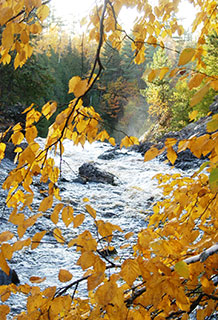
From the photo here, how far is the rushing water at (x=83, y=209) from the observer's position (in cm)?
300

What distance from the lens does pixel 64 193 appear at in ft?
17.7

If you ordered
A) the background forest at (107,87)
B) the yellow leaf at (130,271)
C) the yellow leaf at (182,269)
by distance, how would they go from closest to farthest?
the yellow leaf at (182,269) < the yellow leaf at (130,271) < the background forest at (107,87)

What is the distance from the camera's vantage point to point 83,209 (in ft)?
15.5

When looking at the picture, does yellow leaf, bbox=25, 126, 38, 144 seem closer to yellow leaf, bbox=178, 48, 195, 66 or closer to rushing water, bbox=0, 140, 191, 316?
rushing water, bbox=0, 140, 191, 316

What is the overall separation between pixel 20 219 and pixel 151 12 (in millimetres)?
1276

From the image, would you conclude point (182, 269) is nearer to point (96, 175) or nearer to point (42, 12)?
point (42, 12)

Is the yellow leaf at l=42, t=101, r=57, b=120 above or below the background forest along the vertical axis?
below

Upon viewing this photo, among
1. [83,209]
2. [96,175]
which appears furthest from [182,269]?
[96,175]

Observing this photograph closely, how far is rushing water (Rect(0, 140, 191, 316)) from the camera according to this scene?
2996 mm

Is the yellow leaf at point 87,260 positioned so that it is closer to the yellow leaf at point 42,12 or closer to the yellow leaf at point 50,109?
the yellow leaf at point 50,109

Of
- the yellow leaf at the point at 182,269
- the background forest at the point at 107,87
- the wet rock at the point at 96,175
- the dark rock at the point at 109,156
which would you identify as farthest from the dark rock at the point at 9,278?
the dark rock at the point at 109,156

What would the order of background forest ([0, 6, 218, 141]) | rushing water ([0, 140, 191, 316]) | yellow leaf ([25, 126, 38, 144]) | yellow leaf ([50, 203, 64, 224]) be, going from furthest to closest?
rushing water ([0, 140, 191, 316]), background forest ([0, 6, 218, 141]), yellow leaf ([25, 126, 38, 144]), yellow leaf ([50, 203, 64, 224])

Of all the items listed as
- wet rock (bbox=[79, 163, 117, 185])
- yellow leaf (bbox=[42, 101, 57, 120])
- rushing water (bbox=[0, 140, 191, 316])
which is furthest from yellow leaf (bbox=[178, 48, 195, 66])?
wet rock (bbox=[79, 163, 117, 185])

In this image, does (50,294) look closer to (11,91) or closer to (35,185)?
(35,185)
